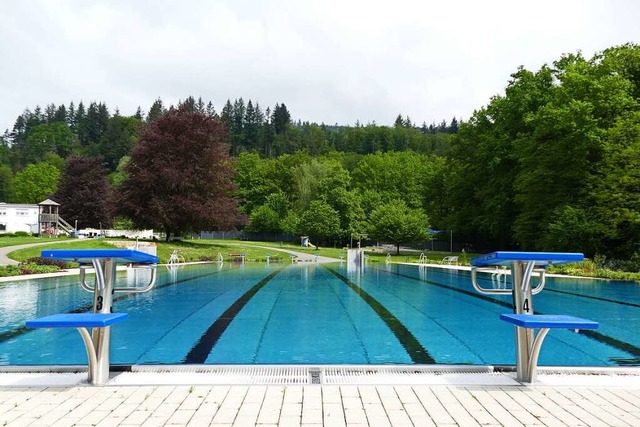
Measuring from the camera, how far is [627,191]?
2386 centimetres

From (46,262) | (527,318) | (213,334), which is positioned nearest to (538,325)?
(527,318)

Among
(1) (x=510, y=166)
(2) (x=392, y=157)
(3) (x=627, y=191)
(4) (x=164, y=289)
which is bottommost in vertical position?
(4) (x=164, y=289)

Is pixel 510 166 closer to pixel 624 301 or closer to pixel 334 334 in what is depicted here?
pixel 624 301

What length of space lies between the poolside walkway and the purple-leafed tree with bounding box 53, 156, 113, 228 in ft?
203

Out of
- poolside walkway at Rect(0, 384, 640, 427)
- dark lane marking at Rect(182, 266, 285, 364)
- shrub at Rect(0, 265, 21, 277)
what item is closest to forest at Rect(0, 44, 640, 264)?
shrub at Rect(0, 265, 21, 277)

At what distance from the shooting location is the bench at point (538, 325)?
→ 3881 millimetres

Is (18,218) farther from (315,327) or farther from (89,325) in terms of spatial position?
(89,325)

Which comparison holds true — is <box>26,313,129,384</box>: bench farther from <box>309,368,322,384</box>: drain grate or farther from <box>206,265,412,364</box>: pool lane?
<box>206,265,412,364</box>: pool lane

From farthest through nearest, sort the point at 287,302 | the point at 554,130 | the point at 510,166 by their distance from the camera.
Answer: the point at 510,166 → the point at 554,130 → the point at 287,302

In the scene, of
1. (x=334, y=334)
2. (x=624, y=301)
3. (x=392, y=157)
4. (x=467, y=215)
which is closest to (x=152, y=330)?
(x=334, y=334)

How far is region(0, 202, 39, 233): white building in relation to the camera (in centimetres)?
5488

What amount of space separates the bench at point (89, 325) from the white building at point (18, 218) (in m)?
58.5

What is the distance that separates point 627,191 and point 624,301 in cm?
1425

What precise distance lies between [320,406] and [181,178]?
33842 millimetres
